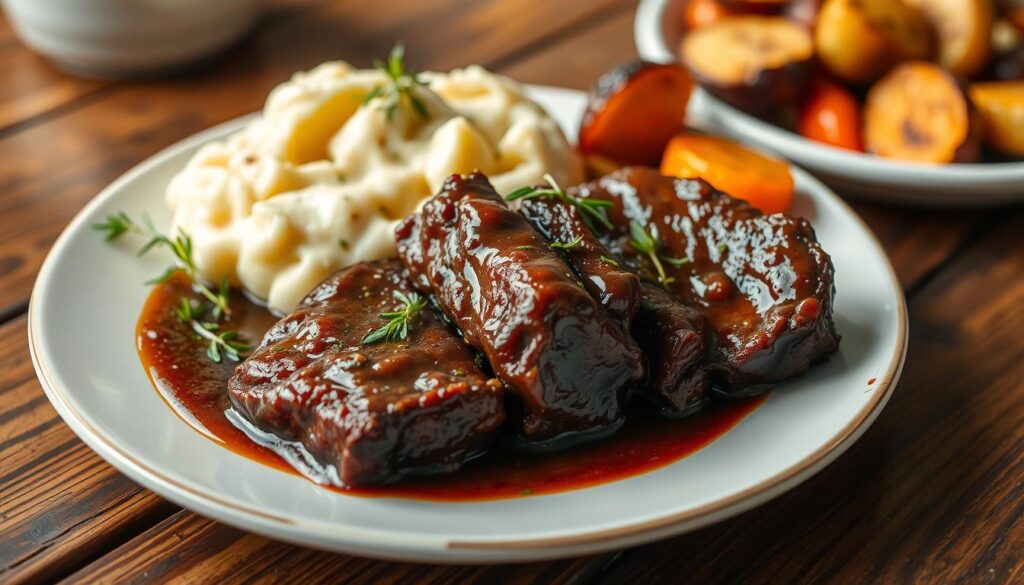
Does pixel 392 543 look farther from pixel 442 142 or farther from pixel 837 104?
pixel 837 104

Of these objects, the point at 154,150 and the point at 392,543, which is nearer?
the point at 392,543

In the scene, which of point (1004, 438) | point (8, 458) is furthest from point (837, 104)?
point (8, 458)

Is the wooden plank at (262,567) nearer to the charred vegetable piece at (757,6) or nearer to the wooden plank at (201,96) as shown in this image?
the wooden plank at (201,96)

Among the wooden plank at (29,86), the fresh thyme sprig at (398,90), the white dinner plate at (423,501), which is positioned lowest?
the wooden plank at (29,86)

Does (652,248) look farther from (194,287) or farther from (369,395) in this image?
(194,287)

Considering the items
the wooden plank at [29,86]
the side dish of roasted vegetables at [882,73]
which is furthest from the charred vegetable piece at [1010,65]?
the wooden plank at [29,86]

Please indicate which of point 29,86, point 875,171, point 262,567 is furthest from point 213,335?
point 29,86
